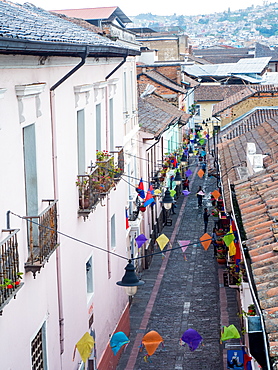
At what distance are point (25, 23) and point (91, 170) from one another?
4.48m

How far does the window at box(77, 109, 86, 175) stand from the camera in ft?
45.5

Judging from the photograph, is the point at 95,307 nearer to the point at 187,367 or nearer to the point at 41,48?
the point at 187,367

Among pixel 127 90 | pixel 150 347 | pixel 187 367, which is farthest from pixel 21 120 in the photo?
pixel 127 90

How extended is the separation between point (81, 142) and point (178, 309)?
10078 mm

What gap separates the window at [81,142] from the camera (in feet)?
45.5

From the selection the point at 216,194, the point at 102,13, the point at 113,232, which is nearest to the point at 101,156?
the point at 113,232

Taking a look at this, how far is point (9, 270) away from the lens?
8477 millimetres

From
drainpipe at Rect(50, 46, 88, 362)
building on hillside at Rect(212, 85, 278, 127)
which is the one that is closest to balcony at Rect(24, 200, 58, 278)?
drainpipe at Rect(50, 46, 88, 362)

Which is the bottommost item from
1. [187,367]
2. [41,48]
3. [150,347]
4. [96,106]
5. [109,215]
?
[187,367]

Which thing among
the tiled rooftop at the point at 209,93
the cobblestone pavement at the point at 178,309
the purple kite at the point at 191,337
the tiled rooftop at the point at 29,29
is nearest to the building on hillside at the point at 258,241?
the purple kite at the point at 191,337

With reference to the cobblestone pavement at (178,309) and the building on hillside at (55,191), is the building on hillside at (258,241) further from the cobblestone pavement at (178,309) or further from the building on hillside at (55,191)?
the building on hillside at (55,191)

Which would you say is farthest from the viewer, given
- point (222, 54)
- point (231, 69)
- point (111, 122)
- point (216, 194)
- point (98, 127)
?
point (222, 54)

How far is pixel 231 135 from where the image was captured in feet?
93.0

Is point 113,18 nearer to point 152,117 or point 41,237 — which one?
point 152,117
